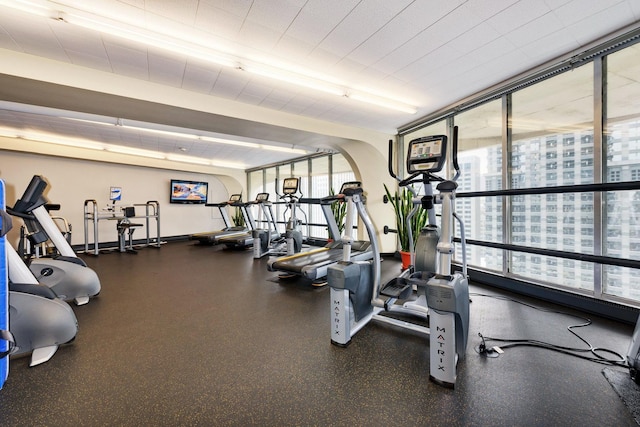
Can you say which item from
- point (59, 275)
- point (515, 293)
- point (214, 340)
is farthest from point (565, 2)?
point (59, 275)

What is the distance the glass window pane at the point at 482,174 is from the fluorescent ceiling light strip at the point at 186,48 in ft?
4.86

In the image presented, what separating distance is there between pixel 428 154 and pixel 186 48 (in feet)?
8.34

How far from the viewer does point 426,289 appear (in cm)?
165

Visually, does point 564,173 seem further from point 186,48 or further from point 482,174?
point 186,48

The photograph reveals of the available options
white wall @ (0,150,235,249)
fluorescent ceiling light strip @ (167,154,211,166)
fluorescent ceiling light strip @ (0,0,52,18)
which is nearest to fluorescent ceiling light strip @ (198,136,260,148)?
fluorescent ceiling light strip @ (167,154,211,166)

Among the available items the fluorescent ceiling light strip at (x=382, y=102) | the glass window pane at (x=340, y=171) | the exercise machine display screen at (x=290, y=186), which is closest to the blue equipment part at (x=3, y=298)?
the fluorescent ceiling light strip at (x=382, y=102)

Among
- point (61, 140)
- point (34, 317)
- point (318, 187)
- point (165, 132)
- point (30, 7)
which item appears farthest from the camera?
point (318, 187)

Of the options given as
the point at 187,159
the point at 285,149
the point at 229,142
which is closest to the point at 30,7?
the point at 229,142

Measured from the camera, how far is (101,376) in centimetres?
177

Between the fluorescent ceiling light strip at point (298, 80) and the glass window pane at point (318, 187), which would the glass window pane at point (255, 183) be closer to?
the glass window pane at point (318, 187)

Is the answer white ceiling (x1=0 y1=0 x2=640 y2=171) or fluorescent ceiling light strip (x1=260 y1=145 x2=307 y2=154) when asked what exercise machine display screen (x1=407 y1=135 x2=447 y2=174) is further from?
fluorescent ceiling light strip (x1=260 y1=145 x2=307 y2=154)

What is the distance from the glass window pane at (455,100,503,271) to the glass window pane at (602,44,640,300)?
1157 millimetres

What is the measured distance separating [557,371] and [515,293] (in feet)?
6.00

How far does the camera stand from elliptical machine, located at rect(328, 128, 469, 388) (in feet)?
5.34
